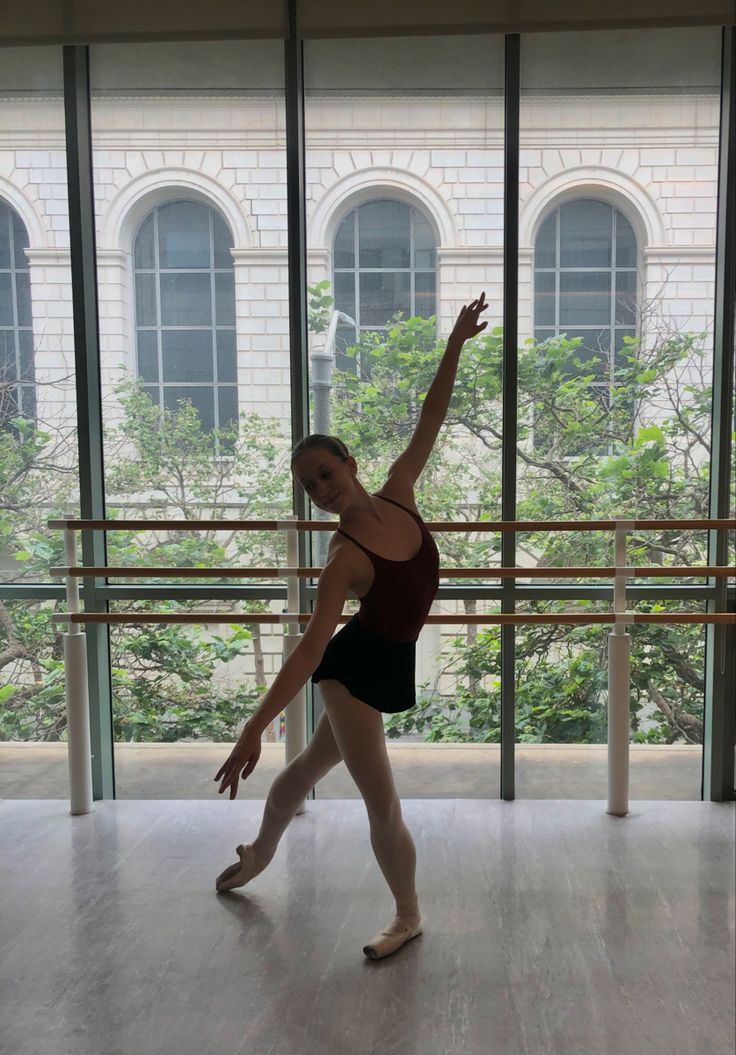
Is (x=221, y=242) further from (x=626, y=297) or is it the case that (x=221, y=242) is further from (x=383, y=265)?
(x=626, y=297)

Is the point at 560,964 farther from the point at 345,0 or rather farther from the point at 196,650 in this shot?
the point at 345,0

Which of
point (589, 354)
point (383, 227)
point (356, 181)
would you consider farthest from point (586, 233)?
point (356, 181)

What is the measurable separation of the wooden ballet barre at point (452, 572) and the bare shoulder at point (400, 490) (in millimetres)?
758

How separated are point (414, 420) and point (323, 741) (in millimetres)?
1499

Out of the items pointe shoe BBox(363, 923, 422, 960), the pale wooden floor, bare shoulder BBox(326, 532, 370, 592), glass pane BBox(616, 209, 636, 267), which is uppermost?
glass pane BBox(616, 209, 636, 267)

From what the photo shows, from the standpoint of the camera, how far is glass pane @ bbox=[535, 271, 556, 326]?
326cm

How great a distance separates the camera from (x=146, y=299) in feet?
11.0

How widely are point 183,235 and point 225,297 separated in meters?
0.30

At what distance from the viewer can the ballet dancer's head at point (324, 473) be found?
2.04 meters

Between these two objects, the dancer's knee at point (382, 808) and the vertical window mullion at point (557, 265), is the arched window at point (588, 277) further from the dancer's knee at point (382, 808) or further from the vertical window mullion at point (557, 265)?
the dancer's knee at point (382, 808)

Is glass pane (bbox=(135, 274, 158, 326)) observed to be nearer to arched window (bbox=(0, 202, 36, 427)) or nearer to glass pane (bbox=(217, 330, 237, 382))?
glass pane (bbox=(217, 330, 237, 382))

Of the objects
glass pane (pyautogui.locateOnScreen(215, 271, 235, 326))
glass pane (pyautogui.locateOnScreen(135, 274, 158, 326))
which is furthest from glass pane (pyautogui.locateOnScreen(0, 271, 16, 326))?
glass pane (pyautogui.locateOnScreen(215, 271, 235, 326))

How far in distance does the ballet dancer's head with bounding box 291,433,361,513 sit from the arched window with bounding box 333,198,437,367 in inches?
53.7

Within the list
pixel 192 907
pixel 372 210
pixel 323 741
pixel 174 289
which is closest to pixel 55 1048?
pixel 192 907
